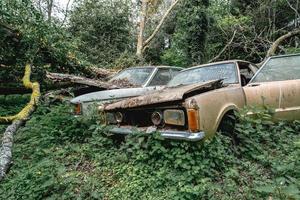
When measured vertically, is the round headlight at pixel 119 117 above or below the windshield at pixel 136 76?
below

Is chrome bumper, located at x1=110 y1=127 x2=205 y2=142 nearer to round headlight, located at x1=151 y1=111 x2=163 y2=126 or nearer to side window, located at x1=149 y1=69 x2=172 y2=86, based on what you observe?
round headlight, located at x1=151 y1=111 x2=163 y2=126

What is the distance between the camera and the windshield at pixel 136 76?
8.50m

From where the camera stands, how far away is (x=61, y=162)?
18.9 ft

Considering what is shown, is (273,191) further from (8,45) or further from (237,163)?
(8,45)

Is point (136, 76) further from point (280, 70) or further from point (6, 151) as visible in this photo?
point (6, 151)

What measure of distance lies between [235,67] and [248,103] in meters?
0.80

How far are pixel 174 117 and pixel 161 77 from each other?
3966mm

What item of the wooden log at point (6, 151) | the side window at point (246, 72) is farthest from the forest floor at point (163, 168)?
the side window at point (246, 72)

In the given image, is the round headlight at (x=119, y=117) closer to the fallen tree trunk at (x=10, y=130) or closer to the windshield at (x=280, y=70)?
the fallen tree trunk at (x=10, y=130)

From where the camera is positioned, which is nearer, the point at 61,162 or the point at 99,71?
the point at 61,162

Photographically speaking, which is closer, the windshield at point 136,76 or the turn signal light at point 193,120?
the turn signal light at point 193,120

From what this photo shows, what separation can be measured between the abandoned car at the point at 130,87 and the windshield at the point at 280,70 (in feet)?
7.69

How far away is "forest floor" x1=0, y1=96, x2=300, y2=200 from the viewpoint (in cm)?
429

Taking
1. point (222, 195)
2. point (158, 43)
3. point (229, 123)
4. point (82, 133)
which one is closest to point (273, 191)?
point (222, 195)
